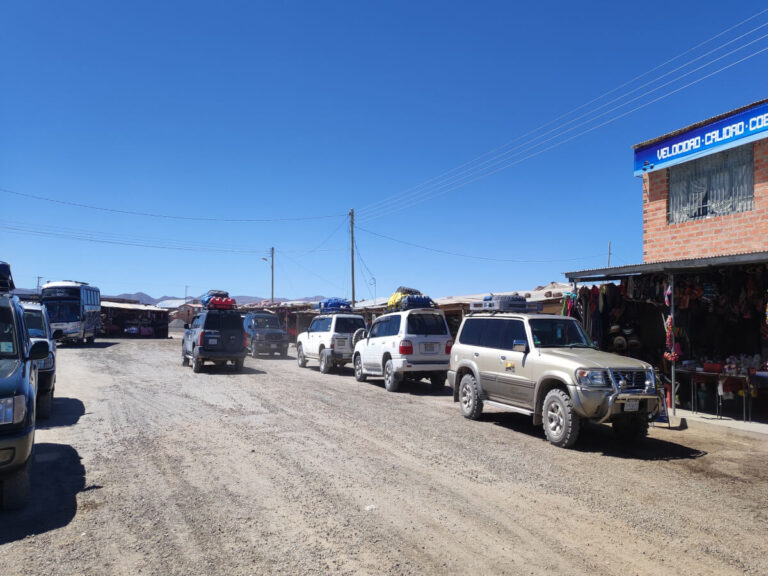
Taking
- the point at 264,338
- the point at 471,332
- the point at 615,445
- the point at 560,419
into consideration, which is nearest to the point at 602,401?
the point at 560,419

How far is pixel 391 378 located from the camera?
1461 centimetres

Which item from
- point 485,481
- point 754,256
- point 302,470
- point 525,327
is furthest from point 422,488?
point 754,256

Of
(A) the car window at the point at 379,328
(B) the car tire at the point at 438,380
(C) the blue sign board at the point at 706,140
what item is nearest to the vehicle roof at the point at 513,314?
(B) the car tire at the point at 438,380

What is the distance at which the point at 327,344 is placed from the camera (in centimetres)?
1922

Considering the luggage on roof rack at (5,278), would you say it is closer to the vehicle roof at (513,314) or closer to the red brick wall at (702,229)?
Answer: the vehicle roof at (513,314)

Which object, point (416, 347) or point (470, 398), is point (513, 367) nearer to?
point (470, 398)

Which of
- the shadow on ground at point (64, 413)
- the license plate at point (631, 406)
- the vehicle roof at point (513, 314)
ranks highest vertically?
the vehicle roof at point (513, 314)

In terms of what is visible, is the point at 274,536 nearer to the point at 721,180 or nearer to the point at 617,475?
the point at 617,475

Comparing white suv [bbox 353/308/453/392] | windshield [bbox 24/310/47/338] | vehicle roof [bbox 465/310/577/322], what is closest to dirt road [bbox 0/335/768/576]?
vehicle roof [bbox 465/310/577/322]

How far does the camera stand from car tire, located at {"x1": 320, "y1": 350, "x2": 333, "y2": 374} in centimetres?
1906

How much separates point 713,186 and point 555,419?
24.0ft

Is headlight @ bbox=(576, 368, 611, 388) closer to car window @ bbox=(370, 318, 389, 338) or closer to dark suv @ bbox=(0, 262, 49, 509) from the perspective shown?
dark suv @ bbox=(0, 262, 49, 509)

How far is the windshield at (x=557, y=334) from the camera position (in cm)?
939

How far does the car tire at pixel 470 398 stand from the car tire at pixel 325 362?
8.76 meters
